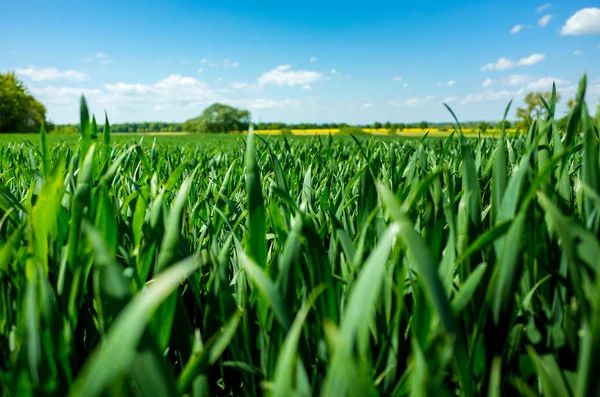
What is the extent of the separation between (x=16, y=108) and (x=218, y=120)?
28.4 m

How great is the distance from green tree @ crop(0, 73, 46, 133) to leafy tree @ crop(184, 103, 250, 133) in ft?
75.4

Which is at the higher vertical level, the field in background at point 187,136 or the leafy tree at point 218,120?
the leafy tree at point 218,120

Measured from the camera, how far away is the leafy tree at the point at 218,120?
6481cm

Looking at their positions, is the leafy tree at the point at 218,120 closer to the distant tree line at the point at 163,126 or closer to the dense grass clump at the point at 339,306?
the distant tree line at the point at 163,126

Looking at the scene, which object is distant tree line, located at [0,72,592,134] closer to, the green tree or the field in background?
the green tree

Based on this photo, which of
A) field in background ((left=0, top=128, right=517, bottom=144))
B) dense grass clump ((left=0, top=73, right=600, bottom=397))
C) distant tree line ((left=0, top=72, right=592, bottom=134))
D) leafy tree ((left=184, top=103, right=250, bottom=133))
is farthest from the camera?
leafy tree ((left=184, top=103, right=250, bottom=133))

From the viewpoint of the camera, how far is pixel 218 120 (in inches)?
2591

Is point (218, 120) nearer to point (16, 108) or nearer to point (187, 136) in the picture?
point (16, 108)

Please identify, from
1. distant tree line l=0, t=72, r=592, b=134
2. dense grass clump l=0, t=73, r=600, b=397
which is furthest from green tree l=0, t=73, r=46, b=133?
dense grass clump l=0, t=73, r=600, b=397

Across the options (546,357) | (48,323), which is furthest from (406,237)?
(48,323)

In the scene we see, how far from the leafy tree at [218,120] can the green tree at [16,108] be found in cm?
2298

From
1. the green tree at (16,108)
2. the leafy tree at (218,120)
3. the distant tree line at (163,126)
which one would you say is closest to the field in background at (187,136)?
the distant tree line at (163,126)

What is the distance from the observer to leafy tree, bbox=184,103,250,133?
64.8 metres

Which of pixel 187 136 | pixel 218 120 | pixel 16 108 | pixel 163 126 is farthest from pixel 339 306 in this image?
pixel 163 126
